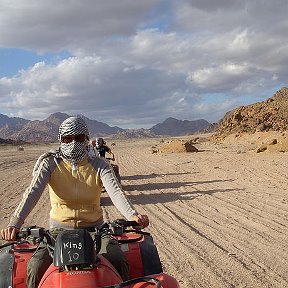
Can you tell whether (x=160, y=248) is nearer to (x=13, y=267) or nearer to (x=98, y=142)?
(x=13, y=267)

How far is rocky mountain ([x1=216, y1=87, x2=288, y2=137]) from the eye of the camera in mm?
56250

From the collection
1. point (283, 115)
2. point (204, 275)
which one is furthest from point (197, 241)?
point (283, 115)

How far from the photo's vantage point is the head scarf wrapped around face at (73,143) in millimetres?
4473

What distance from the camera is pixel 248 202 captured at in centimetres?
1287

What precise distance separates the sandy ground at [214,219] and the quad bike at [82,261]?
7.41ft

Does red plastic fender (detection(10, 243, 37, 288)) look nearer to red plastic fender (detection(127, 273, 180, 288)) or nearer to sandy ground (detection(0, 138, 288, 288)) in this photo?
red plastic fender (detection(127, 273, 180, 288))

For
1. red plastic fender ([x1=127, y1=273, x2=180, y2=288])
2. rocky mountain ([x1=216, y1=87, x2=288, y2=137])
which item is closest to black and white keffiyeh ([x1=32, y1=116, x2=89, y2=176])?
red plastic fender ([x1=127, y1=273, x2=180, y2=288])

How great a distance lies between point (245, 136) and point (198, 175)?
32.7 metres

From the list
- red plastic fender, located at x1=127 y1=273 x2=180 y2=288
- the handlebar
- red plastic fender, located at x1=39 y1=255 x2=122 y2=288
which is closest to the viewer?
red plastic fender, located at x1=39 y1=255 x2=122 y2=288

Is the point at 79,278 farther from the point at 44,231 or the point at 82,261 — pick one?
the point at 44,231

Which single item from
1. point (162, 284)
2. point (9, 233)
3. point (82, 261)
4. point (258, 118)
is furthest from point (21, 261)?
point (258, 118)

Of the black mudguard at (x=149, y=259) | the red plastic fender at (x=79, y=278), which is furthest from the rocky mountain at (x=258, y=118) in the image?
the red plastic fender at (x=79, y=278)

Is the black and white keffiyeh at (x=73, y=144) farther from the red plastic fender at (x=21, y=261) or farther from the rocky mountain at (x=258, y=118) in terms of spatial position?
the rocky mountain at (x=258, y=118)

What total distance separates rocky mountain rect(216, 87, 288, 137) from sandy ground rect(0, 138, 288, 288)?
35700 millimetres
